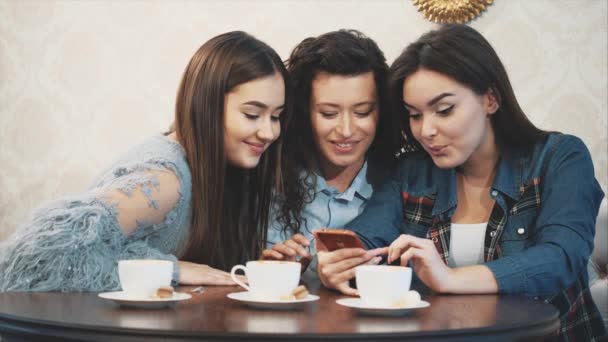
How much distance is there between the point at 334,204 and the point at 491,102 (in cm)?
60

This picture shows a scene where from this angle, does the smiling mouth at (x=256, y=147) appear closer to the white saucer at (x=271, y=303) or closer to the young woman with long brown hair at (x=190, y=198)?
the young woman with long brown hair at (x=190, y=198)

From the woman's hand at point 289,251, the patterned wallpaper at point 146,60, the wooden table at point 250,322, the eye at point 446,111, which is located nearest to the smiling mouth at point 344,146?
the eye at point 446,111

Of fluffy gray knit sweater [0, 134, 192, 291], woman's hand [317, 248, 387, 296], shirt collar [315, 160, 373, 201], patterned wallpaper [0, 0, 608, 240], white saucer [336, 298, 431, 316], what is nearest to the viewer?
white saucer [336, 298, 431, 316]

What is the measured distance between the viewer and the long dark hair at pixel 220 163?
6.29 feet

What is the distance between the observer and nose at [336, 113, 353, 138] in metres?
2.13

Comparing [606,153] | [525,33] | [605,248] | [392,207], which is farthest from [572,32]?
[392,207]

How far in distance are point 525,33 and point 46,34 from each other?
8.61 ft

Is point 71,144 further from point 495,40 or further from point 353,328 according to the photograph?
point 353,328

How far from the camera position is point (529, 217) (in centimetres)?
189

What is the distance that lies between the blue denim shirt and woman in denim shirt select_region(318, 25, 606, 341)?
0.41ft

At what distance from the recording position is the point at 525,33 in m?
3.50

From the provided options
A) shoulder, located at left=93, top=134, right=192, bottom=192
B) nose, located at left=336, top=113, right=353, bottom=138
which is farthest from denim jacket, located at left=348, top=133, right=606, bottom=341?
shoulder, located at left=93, top=134, right=192, bottom=192

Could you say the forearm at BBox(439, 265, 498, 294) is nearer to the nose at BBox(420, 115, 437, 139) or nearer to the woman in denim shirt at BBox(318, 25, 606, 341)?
the woman in denim shirt at BBox(318, 25, 606, 341)

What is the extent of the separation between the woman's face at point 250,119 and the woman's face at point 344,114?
16 cm
